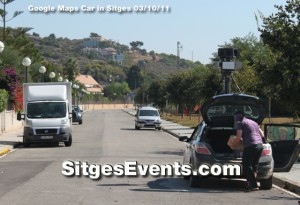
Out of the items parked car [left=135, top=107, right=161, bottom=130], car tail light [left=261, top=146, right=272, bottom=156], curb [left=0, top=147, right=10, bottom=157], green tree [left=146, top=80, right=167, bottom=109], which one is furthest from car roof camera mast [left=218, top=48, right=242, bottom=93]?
green tree [left=146, top=80, right=167, bottom=109]

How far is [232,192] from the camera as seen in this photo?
1358 centimetres

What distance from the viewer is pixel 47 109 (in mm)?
29562

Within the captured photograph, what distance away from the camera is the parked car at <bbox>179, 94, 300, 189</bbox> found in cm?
1366

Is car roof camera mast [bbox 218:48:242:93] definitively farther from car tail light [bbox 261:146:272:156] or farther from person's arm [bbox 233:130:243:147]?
person's arm [bbox 233:130:243:147]

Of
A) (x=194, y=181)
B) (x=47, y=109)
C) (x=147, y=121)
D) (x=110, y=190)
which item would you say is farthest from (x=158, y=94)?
(x=110, y=190)

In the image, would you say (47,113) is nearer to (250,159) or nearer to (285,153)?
(285,153)

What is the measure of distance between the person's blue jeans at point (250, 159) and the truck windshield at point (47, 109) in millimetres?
17222

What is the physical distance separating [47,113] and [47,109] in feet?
0.62

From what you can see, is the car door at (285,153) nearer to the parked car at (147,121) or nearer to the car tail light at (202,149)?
the car tail light at (202,149)

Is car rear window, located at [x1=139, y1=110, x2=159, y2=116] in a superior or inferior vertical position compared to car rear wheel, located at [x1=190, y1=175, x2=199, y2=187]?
superior

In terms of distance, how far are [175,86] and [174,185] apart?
54.2 metres

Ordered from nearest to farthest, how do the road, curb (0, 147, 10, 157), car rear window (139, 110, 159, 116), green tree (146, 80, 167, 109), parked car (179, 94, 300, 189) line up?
the road, parked car (179, 94, 300, 189), curb (0, 147, 10, 157), car rear window (139, 110, 159, 116), green tree (146, 80, 167, 109)

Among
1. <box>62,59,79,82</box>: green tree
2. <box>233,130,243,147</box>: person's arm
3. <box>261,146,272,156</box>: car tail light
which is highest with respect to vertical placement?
<box>62,59,79,82</box>: green tree

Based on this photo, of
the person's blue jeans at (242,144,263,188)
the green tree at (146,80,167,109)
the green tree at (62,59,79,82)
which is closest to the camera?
the person's blue jeans at (242,144,263,188)
